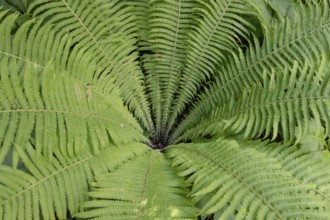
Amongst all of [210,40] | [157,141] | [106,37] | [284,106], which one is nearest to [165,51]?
[210,40]

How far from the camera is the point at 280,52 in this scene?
2.65 metres

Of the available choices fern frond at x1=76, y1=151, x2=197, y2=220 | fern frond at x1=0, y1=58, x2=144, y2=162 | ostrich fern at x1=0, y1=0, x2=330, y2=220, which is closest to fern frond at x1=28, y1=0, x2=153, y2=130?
ostrich fern at x1=0, y1=0, x2=330, y2=220

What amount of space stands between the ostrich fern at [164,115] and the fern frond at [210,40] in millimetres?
13

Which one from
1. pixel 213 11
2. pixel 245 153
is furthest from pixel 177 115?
pixel 245 153

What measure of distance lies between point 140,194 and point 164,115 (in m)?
1.11

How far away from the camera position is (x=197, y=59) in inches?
113

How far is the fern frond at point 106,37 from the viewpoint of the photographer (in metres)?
2.51

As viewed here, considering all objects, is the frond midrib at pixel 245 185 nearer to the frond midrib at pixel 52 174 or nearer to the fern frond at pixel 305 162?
the fern frond at pixel 305 162

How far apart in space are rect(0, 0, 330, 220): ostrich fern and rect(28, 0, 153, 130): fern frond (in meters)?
0.01

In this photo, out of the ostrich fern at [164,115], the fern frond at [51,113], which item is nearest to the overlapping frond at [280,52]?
the ostrich fern at [164,115]

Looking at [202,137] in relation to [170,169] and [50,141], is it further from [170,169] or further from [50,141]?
[50,141]

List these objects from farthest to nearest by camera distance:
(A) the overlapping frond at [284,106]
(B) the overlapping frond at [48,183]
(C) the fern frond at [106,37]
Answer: (C) the fern frond at [106,37]
(A) the overlapping frond at [284,106]
(B) the overlapping frond at [48,183]

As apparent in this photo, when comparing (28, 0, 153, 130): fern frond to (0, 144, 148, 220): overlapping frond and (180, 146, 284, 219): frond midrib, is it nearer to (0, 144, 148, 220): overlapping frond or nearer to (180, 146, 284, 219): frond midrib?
(0, 144, 148, 220): overlapping frond

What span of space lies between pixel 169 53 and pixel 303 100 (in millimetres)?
1132
